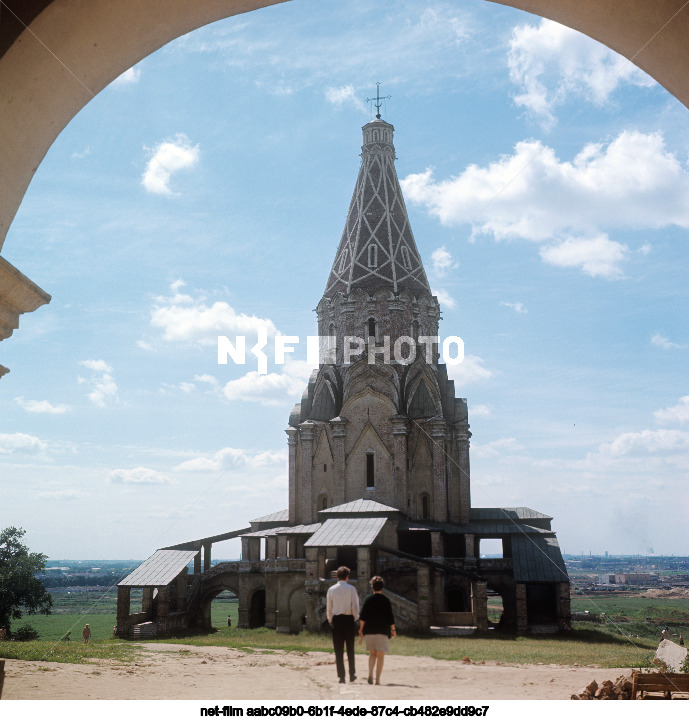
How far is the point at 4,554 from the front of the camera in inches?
1107

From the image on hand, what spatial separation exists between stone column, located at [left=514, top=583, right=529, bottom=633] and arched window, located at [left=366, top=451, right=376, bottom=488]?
8.12m

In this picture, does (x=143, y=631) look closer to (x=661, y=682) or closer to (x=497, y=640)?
(x=497, y=640)

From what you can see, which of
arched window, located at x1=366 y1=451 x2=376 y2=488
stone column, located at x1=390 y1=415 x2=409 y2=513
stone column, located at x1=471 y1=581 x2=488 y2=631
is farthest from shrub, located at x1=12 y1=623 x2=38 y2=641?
stone column, located at x1=390 y1=415 x2=409 y2=513

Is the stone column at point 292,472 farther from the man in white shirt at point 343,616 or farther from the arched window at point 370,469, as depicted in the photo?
the man in white shirt at point 343,616

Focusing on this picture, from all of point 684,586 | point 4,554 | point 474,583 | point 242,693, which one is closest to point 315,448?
point 474,583

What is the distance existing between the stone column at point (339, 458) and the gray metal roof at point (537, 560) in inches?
331

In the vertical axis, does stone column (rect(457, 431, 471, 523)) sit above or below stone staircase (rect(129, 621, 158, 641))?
above

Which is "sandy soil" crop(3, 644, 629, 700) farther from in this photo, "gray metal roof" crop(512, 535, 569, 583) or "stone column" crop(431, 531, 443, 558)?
"gray metal roof" crop(512, 535, 569, 583)

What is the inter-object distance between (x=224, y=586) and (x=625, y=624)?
16940 mm

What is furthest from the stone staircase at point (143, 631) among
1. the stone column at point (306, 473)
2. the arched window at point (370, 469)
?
the arched window at point (370, 469)

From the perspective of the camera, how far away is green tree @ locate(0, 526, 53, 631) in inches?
1073

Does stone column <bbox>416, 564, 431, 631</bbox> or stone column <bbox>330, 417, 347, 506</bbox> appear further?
stone column <bbox>330, 417, 347, 506</bbox>

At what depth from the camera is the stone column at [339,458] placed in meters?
35.1

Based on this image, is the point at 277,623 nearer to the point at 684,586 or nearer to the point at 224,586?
the point at 224,586
